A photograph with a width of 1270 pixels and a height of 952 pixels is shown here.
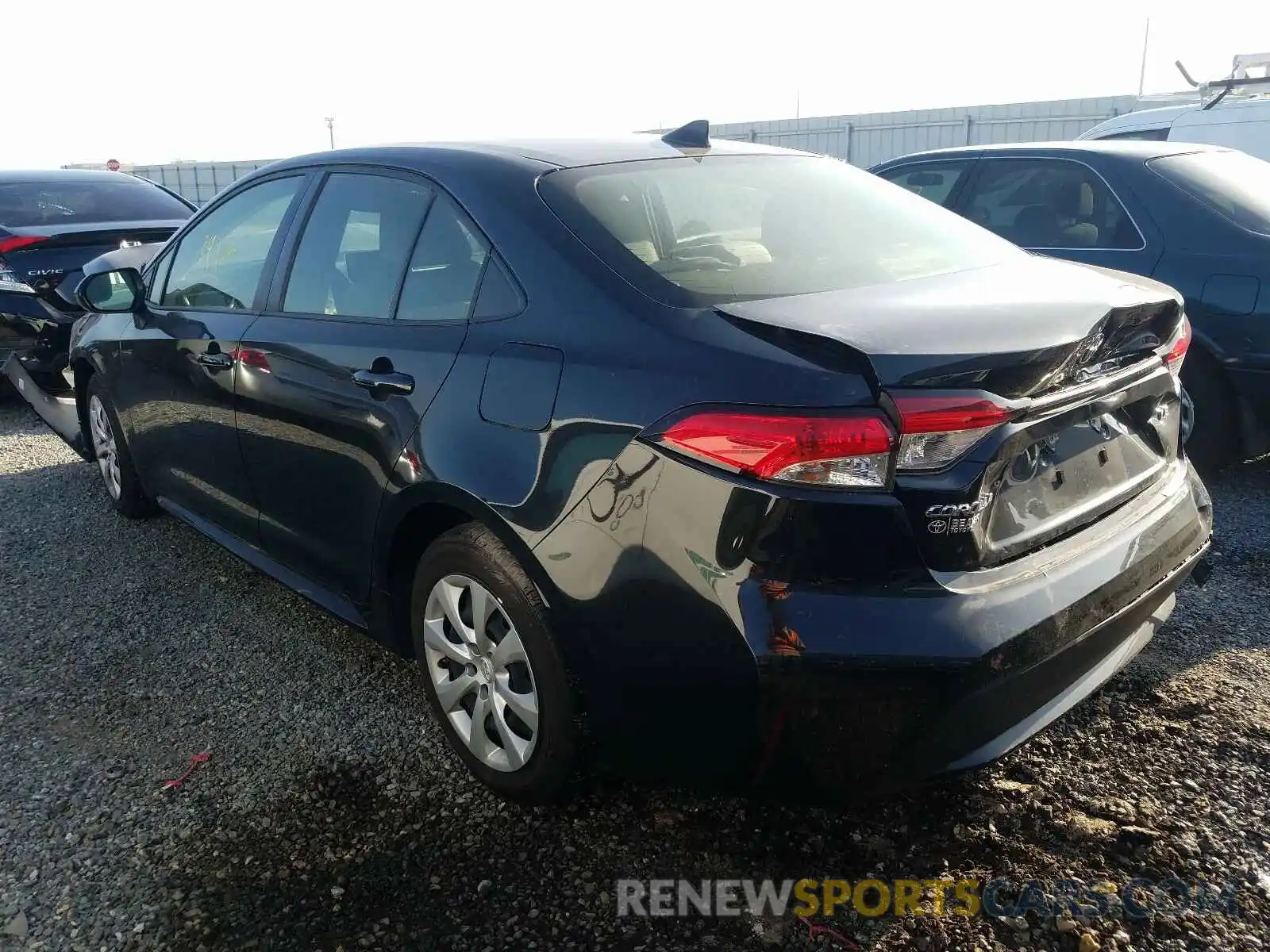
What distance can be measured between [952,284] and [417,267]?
139cm

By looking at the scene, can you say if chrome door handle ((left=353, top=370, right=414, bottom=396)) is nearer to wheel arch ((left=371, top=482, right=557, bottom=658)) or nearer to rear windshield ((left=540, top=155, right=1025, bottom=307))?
wheel arch ((left=371, top=482, right=557, bottom=658))

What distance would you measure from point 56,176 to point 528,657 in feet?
23.2

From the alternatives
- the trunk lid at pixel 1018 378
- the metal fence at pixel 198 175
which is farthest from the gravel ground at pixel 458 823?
the metal fence at pixel 198 175

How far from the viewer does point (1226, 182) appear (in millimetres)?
4609

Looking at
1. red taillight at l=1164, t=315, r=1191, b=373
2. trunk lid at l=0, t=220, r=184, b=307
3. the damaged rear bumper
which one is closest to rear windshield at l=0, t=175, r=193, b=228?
trunk lid at l=0, t=220, r=184, b=307

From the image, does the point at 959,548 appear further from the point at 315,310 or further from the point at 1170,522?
the point at 315,310

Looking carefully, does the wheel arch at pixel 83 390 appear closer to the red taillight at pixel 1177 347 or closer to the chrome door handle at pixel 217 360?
the chrome door handle at pixel 217 360

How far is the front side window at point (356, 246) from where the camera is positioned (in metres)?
2.73

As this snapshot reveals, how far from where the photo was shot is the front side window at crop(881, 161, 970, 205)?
5566 mm

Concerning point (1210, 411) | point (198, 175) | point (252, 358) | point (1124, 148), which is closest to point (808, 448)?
point (252, 358)

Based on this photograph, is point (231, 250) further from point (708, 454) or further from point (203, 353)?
point (708, 454)

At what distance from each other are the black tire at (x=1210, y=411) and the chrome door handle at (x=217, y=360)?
398 centimetres

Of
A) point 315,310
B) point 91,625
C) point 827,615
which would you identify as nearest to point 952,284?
point 827,615

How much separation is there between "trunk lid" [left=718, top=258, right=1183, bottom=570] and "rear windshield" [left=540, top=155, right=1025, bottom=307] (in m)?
0.14
